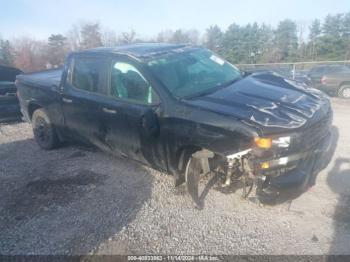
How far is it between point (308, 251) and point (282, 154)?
3.06ft

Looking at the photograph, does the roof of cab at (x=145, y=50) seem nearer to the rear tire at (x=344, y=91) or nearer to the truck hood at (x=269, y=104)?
the truck hood at (x=269, y=104)

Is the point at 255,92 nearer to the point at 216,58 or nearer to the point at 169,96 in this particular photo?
the point at 169,96

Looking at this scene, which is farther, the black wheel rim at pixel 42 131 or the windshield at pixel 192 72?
the black wheel rim at pixel 42 131

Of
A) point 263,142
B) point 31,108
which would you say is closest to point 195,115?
point 263,142

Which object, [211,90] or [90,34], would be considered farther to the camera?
[90,34]

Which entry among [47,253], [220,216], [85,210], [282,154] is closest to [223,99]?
[282,154]

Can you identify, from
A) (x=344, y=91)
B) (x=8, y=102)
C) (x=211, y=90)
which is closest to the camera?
(x=211, y=90)

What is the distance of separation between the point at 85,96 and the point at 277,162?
295 centimetres

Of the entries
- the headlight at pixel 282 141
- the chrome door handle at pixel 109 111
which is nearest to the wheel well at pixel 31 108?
the chrome door handle at pixel 109 111

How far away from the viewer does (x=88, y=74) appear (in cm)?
491

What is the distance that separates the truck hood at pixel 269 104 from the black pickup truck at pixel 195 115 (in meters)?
0.01

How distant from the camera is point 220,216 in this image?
146 inches

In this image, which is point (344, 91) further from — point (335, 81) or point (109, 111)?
point (109, 111)

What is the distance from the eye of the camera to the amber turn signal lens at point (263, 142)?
125 inches
